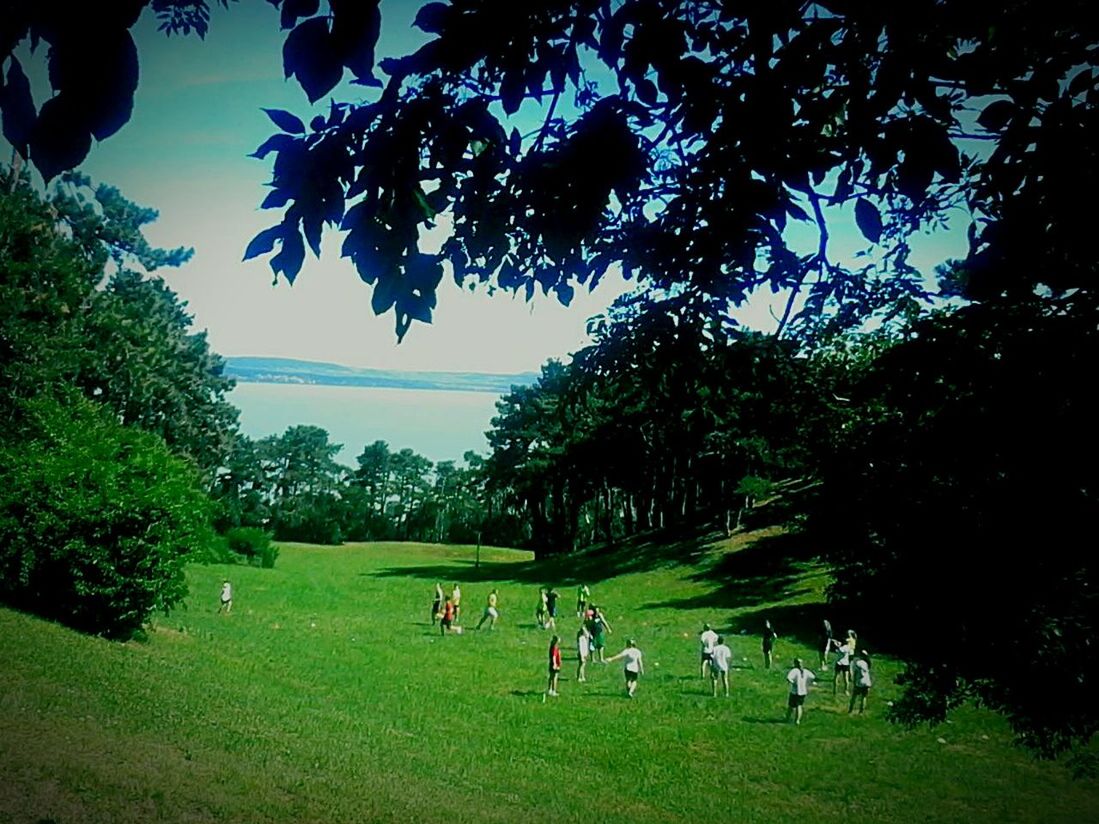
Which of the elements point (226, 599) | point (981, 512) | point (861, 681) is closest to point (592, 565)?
point (226, 599)

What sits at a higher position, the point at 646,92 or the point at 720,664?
the point at 646,92

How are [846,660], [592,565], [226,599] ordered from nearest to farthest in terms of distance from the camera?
[846,660], [226,599], [592,565]

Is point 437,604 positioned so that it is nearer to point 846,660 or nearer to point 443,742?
point 443,742

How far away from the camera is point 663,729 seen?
547 inches

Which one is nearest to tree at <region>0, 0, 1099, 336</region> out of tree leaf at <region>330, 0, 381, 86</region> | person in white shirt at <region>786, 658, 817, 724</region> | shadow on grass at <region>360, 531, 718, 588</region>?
tree leaf at <region>330, 0, 381, 86</region>

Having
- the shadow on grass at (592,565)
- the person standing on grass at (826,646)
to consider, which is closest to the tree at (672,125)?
the person standing on grass at (826,646)

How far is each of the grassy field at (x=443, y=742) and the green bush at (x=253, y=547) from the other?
2846cm

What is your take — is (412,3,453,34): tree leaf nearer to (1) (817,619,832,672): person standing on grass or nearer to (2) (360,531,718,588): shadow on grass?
(1) (817,619,832,672): person standing on grass

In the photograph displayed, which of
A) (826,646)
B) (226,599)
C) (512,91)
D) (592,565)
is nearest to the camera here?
(512,91)

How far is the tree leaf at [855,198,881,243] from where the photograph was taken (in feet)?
11.1

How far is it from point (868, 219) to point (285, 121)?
8.65 ft

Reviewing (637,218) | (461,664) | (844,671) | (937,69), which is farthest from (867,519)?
(461,664)

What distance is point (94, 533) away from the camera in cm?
1584

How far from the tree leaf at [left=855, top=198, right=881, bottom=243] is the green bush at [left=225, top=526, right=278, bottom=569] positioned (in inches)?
2045
